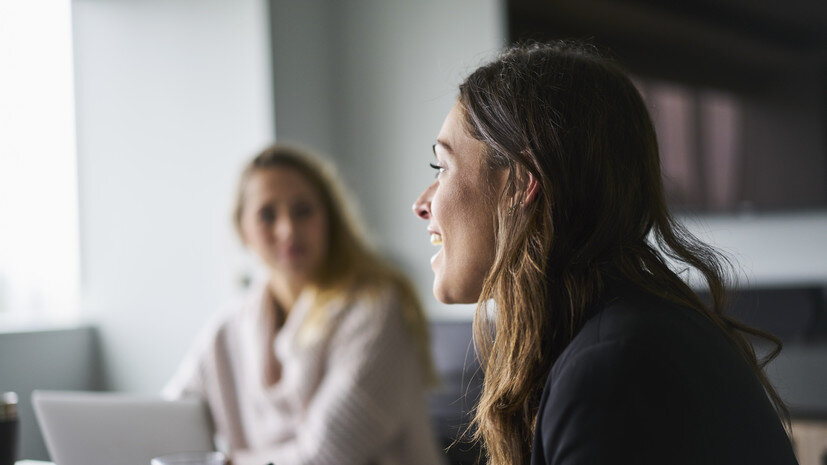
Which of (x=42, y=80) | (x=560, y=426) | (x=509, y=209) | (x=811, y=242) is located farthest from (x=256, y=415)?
(x=42, y=80)

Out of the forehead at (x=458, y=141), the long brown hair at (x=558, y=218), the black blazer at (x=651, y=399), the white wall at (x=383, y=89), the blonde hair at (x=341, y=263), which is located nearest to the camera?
the black blazer at (x=651, y=399)

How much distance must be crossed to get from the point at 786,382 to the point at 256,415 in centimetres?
142

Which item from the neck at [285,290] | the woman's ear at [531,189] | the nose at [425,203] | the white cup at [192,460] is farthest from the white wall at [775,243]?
the white cup at [192,460]

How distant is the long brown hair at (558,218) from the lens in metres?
0.88

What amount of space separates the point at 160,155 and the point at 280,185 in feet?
4.44

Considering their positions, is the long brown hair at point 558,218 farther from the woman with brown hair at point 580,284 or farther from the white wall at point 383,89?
the white wall at point 383,89

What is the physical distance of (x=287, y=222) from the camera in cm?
219

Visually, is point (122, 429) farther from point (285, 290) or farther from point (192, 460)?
point (285, 290)

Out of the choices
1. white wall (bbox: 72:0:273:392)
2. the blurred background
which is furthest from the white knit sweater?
white wall (bbox: 72:0:273:392)

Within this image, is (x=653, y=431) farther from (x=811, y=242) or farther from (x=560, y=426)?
(x=811, y=242)

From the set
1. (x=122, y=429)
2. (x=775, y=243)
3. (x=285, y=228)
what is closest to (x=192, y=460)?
(x=122, y=429)

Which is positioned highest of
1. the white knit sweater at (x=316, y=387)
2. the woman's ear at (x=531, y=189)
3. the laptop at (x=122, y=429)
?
the woman's ear at (x=531, y=189)

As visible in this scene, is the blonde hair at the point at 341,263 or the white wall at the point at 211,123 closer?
the blonde hair at the point at 341,263

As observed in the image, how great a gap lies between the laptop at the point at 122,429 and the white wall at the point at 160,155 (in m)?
1.85
